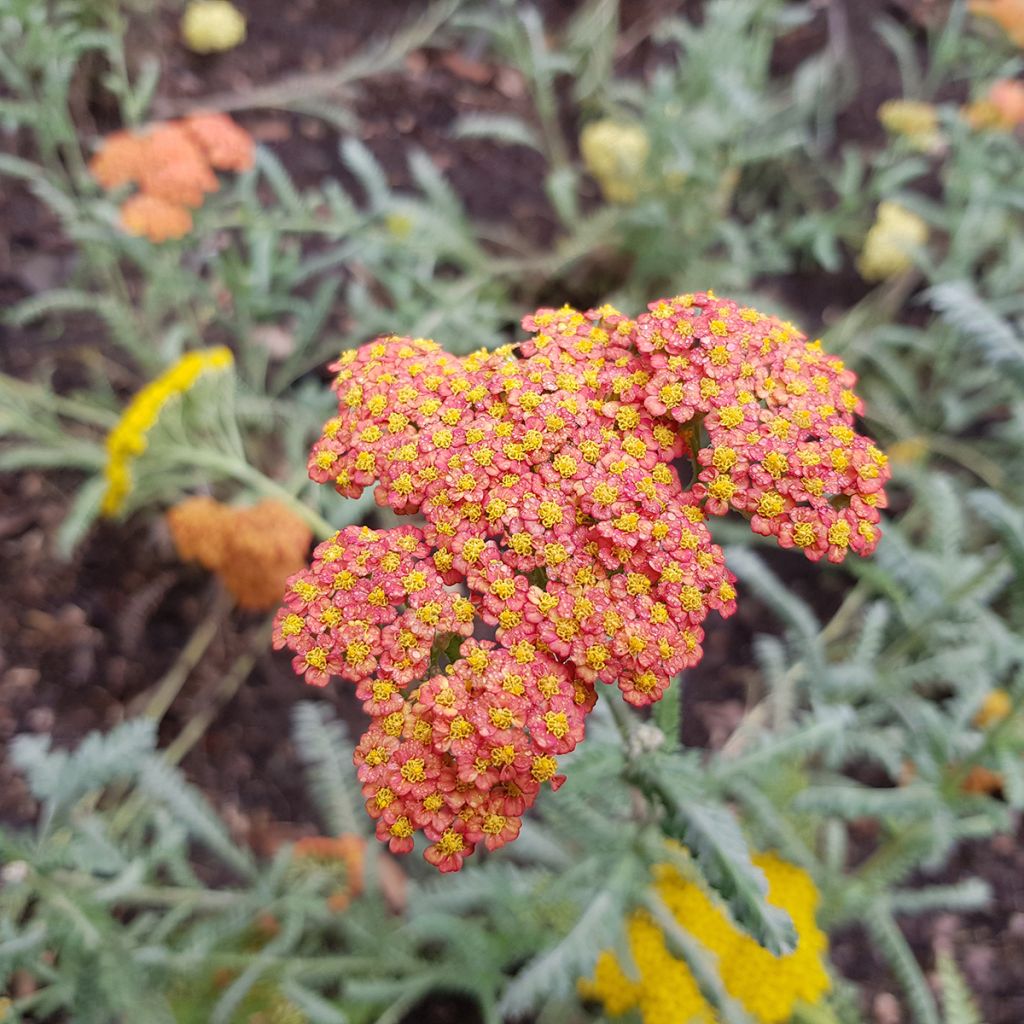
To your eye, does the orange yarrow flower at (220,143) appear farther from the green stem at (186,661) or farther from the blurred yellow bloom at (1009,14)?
the blurred yellow bloom at (1009,14)

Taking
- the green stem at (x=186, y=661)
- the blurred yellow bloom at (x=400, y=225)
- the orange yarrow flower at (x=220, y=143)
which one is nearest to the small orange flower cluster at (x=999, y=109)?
the blurred yellow bloom at (x=400, y=225)

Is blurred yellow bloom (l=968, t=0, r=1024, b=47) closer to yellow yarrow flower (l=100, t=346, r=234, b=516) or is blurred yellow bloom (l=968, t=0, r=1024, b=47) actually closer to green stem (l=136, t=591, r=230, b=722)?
yellow yarrow flower (l=100, t=346, r=234, b=516)

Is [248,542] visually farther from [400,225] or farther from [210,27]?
[210,27]

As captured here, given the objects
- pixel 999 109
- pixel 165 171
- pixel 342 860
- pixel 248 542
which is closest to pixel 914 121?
pixel 999 109

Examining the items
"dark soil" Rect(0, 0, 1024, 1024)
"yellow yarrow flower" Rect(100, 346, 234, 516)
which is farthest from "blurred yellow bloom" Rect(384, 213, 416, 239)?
"yellow yarrow flower" Rect(100, 346, 234, 516)

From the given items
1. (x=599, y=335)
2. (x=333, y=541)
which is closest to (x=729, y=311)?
(x=599, y=335)

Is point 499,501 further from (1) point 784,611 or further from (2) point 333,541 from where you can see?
(1) point 784,611
